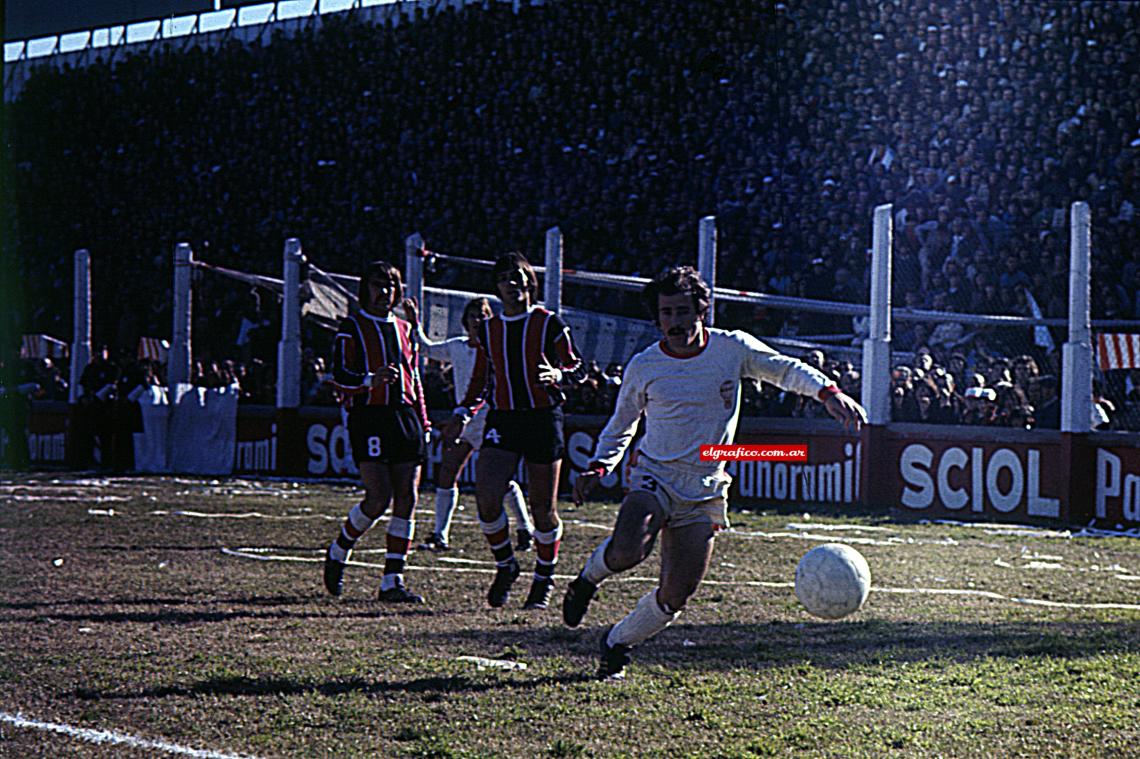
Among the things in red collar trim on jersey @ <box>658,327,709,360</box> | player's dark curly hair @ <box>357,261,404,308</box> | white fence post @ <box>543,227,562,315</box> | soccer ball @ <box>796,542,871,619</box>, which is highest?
white fence post @ <box>543,227,562,315</box>

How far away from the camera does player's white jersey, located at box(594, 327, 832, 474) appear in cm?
695

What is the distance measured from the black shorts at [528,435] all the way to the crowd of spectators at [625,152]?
923 centimetres

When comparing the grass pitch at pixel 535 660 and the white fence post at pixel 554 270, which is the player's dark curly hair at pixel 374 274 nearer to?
the grass pitch at pixel 535 660

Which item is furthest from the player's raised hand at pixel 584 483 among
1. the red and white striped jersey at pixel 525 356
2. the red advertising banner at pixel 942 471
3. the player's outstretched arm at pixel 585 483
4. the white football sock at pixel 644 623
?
the red advertising banner at pixel 942 471

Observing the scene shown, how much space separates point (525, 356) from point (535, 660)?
8.05 ft

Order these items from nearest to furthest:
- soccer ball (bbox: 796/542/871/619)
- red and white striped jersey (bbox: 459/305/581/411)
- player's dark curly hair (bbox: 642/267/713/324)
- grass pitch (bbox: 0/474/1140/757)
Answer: grass pitch (bbox: 0/474/1140/757)
player's dark curly hair (bbox: 642/267/713/324)
soccer ball (bbox: 796/542/871/619)
red and white striped jersey (bbox: 459/305/581/411)

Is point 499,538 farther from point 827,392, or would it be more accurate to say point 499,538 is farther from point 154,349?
point 154,349

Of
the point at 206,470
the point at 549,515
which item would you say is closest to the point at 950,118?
the point at 206,470

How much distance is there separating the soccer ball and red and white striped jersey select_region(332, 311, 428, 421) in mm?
3375

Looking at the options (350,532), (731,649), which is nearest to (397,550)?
(350,532)

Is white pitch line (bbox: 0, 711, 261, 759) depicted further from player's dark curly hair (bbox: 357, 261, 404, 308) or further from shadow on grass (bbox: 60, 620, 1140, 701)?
player's dark curly hair (bbox: 357, 261, 404, 308)

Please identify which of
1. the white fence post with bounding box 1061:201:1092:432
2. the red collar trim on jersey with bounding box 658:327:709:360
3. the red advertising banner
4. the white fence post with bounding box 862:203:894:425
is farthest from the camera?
the white fence post with bounding box 862:203:894:425

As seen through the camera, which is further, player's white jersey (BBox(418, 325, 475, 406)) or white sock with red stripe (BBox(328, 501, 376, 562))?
player's white jersey (BBox(418, 325, 475, 406))

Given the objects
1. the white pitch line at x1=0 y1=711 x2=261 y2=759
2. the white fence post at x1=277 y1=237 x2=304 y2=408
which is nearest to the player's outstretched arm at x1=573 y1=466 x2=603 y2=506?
the white pitch line at x1=0 y1=711 x2=261 y2=759
